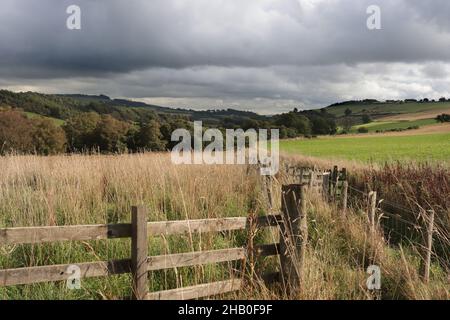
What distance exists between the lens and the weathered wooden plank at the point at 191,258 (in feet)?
13.6

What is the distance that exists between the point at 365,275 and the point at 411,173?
828 centimetres

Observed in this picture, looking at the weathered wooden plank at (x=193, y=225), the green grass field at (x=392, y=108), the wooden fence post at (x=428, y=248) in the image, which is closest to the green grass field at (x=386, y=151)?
the wooden fence post at (x=428, y=248)

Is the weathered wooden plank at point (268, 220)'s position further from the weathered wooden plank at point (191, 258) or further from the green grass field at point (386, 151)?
the green grass field at point (386, 151)

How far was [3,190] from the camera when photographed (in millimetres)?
7258

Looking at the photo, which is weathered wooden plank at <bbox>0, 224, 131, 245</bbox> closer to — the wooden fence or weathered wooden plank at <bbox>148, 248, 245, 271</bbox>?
the wooden fence

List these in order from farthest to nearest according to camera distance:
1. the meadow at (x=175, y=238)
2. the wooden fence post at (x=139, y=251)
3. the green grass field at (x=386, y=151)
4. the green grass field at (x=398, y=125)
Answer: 1. the green grass field at (x=398, y=125)
2. the green grass field at (x=386, y=151)
3. the meadow at (x=175, y=238)
4. the wooden fence post at (x=139, y=251)

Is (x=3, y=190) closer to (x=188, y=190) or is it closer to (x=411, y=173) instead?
(x=188, y=190)

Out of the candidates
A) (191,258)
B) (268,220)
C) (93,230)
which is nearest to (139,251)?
(93,230)

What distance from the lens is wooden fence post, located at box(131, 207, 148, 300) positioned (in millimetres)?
3928

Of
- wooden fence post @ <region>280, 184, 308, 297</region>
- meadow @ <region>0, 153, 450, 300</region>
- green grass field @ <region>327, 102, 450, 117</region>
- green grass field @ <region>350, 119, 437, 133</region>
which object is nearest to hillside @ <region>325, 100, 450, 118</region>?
green grass field @ <region>327, 102, 450, 117</region>

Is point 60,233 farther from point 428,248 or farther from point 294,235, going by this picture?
point 428,248

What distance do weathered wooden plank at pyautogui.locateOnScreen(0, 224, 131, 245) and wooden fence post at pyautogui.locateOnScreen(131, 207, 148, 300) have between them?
119 mm

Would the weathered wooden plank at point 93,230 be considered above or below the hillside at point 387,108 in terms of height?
below
